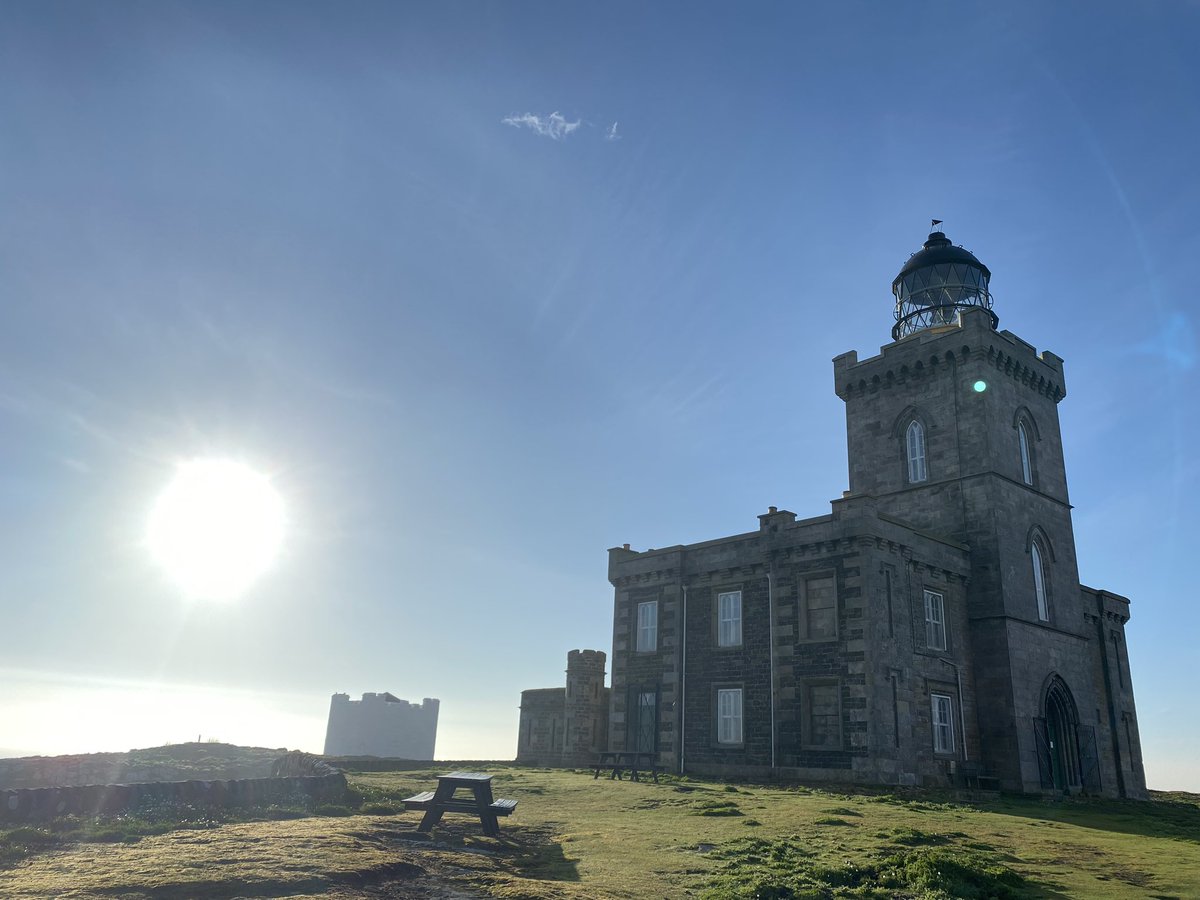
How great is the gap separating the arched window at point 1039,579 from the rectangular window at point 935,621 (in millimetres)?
4804

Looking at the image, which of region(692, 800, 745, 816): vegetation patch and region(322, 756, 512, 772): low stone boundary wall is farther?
region(322, 756, 512, 772): low stone boundary wall

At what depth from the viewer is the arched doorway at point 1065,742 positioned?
29.4m

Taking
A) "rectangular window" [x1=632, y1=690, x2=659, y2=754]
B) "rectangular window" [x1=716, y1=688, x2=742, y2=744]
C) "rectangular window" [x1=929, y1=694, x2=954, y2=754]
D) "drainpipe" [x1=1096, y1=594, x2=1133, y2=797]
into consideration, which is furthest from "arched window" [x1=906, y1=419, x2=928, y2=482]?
"rectangular window" [x1=632, y1=690, x2=659, y2=754]

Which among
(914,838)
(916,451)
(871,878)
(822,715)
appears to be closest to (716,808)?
(914,838)

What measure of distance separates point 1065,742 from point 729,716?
12074 mm

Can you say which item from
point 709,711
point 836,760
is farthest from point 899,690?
point 709,711

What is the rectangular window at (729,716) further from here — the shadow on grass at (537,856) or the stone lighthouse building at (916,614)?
the shadow on grass at (537,856)

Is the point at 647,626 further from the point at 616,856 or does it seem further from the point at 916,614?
the point at 616,856

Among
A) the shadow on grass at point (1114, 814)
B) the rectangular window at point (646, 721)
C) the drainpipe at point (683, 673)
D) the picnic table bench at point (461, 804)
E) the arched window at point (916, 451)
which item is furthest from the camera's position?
the arched window at point (916, 451)

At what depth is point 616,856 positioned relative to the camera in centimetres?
1245

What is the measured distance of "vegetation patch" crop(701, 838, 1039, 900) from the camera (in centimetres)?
1034

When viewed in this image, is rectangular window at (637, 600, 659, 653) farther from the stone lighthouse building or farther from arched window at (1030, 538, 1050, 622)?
arched window at (1030, 538, 1050, 622)

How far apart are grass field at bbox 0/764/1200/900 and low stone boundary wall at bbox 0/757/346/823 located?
98 centimetres

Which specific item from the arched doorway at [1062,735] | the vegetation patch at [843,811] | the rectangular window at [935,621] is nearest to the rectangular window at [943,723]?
the rectangular window at [935,621]
